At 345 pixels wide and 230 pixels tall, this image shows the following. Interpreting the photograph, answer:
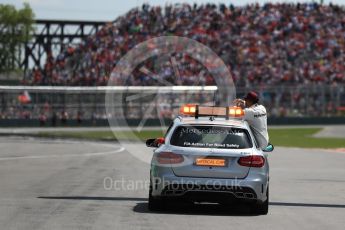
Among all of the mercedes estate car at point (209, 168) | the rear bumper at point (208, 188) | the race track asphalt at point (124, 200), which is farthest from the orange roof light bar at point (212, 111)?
the race track asphalt at point (124, 200)

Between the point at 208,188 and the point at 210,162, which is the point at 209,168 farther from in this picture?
the point at 208,188

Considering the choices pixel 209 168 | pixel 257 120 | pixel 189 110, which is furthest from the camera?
pixel 257 120

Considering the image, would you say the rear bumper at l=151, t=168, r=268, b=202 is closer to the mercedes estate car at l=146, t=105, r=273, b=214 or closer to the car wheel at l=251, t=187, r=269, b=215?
the mercedes estate car at l=146, t=105, r=273, b=214

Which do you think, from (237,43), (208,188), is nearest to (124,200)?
(208,188)

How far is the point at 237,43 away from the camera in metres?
60.2

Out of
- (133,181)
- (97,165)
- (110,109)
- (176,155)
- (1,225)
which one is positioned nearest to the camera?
(1,225)

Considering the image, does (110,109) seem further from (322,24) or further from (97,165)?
(97,165)

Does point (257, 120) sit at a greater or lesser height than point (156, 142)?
greater

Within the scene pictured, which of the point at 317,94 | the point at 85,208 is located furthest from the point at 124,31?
the point at 85,208

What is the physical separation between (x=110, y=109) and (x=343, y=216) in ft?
142

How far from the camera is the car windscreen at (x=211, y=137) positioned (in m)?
12.4

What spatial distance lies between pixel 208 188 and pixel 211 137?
69cm

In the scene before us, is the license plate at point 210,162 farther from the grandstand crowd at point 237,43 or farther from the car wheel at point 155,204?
the grandstand crowd at point 237,43

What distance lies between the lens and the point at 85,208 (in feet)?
41.7
